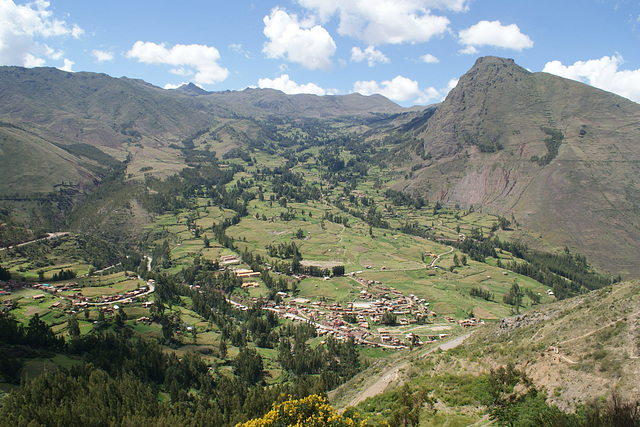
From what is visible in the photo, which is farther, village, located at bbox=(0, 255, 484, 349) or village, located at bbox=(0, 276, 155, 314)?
village, located at bbox=(0, 276, 155, 314)

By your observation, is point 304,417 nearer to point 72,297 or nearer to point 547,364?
point 547,364

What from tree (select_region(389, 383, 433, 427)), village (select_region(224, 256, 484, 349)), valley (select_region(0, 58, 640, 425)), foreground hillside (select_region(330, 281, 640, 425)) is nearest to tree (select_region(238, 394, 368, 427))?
tree (select_region(389, 383, 433, 427))

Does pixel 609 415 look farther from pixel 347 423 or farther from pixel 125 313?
pixel 125 313

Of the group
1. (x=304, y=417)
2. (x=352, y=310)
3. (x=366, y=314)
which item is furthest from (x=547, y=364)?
(x=352, y=310)

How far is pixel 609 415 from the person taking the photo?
→ 939 inches

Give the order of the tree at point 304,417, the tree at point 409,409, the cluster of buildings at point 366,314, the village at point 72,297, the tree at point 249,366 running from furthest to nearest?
the village at point 72,297, the cluster of buildings at point 366,314, the tree at point 249,366, the tree at point 409,409, the tree at point 304,417

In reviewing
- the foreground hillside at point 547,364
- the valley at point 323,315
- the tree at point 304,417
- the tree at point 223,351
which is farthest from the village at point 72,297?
the tree at point 304,417

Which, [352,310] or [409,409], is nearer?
[409,409]

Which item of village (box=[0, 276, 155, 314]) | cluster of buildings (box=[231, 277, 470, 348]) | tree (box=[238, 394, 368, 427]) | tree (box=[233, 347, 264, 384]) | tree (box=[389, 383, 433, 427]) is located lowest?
tree (box=[233, 347, 264, 384])

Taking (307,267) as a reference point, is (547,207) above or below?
above

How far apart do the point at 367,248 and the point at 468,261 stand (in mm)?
44374

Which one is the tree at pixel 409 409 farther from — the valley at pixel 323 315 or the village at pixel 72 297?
the village at pixel 72 297

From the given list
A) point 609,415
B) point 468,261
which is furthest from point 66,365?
point 468,261

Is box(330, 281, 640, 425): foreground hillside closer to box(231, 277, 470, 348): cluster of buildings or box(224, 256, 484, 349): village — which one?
box(231, 277, 470, 348): cluster of buildings
